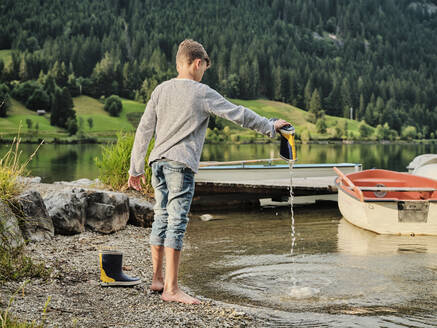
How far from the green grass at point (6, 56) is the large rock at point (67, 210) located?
13450 cm

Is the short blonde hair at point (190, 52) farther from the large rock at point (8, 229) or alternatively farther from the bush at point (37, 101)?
the bush at point (37, 101)

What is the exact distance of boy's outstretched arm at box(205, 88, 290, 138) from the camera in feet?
15.7

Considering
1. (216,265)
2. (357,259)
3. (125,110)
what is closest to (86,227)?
(216,265)

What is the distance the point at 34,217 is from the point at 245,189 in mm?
8305

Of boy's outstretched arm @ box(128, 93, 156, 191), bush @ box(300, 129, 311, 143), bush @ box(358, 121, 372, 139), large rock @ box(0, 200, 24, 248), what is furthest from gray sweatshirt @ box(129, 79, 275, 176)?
bush @ box(358, 121, 372, 139)

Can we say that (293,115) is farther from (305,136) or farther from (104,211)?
(104,211)

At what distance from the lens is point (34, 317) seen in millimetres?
3975

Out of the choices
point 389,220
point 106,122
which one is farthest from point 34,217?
point 106,122

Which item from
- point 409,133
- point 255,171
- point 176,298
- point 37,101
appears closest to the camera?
point 176,298

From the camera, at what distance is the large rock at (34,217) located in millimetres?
7078

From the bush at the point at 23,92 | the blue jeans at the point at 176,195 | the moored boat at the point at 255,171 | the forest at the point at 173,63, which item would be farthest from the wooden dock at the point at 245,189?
the bush at the point at 23,92

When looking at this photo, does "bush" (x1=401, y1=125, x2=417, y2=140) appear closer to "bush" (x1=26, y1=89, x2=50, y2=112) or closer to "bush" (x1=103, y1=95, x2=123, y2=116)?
"bush" (x1=103, y1=95, x2=123, y2=116)

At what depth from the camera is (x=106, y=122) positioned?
109 metres

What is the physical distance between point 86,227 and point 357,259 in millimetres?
4320
